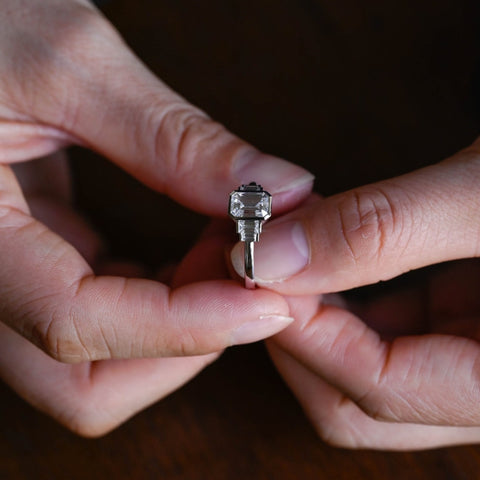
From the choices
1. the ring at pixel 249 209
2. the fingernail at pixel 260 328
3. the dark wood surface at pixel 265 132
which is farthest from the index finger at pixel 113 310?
the dark wood surface at pixel 265 132

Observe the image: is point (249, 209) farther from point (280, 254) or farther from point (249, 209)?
point (280, 254)

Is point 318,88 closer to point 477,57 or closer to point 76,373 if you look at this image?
point 477,57

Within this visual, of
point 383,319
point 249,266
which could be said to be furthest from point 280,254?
point 383,319

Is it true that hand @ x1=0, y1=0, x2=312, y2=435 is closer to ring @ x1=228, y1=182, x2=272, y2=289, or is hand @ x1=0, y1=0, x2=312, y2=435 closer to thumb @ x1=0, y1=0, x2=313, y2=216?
thumb @ x1=0, y1=0, x2=313, y2=216

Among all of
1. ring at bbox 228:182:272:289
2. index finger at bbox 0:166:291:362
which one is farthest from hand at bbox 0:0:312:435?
ring at bbox 228:182:272:289

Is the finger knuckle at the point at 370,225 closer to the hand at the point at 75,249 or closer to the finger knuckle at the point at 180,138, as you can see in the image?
the hand at the point at 75,249
